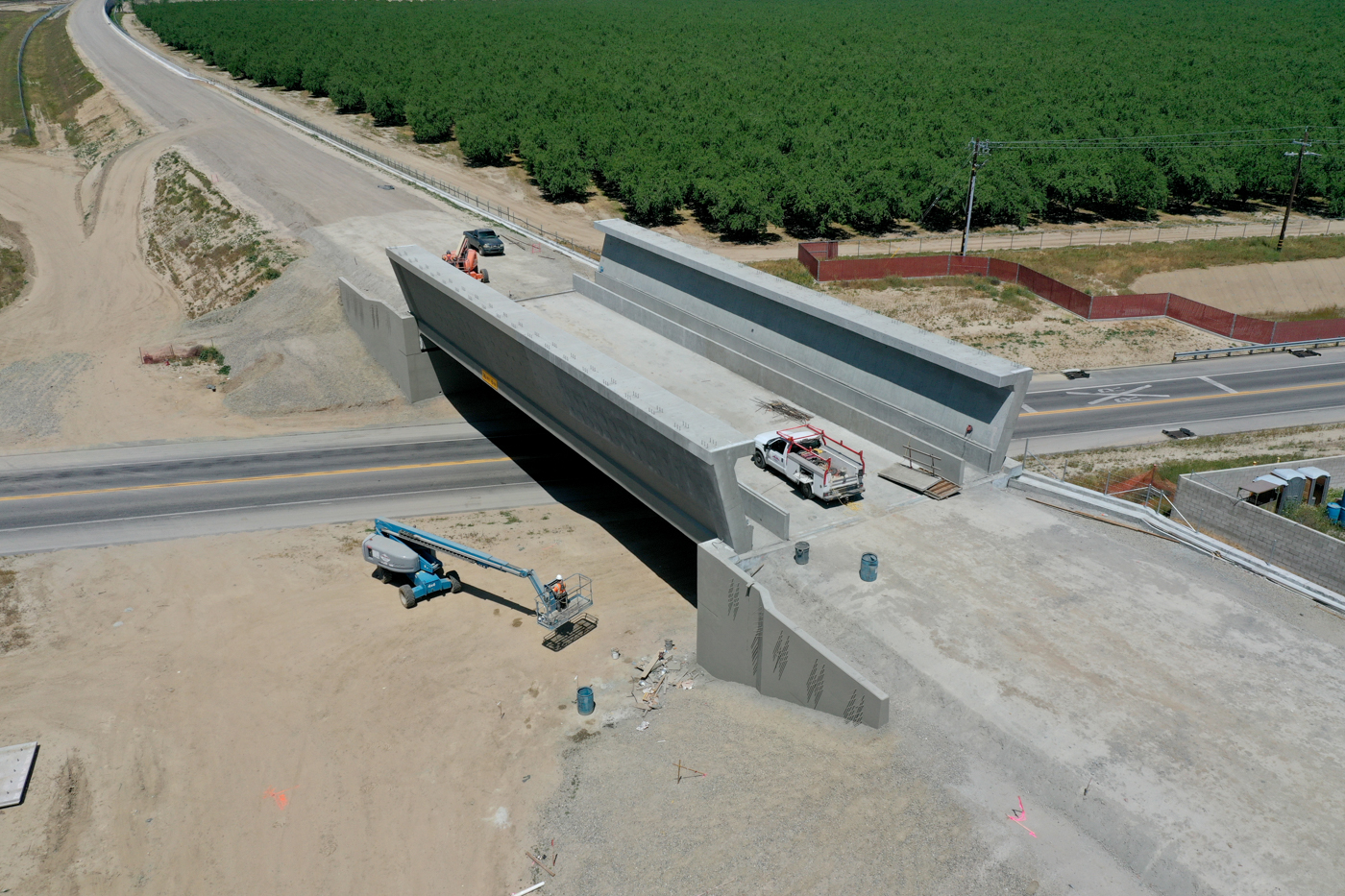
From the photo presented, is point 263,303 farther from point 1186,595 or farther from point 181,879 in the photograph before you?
point 1186,595

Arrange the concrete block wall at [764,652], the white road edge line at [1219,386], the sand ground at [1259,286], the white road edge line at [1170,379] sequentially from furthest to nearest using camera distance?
the sand ground at [1259,286] → the white road edge line at [1170,379] → the white road edge line at [1219,386] → the concrete block wall at [764,652]

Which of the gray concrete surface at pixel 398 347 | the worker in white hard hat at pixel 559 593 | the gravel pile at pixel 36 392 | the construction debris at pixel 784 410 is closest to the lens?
the worker in white hard hat at pixel 559 593

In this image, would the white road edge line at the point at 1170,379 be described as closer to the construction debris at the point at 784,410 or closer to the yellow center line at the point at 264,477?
the construction debris at the point at 784,410

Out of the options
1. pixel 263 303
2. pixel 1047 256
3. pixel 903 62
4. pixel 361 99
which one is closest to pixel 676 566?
pixel 263 303

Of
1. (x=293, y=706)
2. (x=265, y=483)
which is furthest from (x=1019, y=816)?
(x=265, y=483)

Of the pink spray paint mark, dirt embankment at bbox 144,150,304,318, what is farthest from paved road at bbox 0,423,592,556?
the pink spray paint mark

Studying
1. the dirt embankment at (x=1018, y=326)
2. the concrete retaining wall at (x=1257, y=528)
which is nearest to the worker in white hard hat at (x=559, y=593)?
the concrete retaining wall at (x=1257, y=528)
